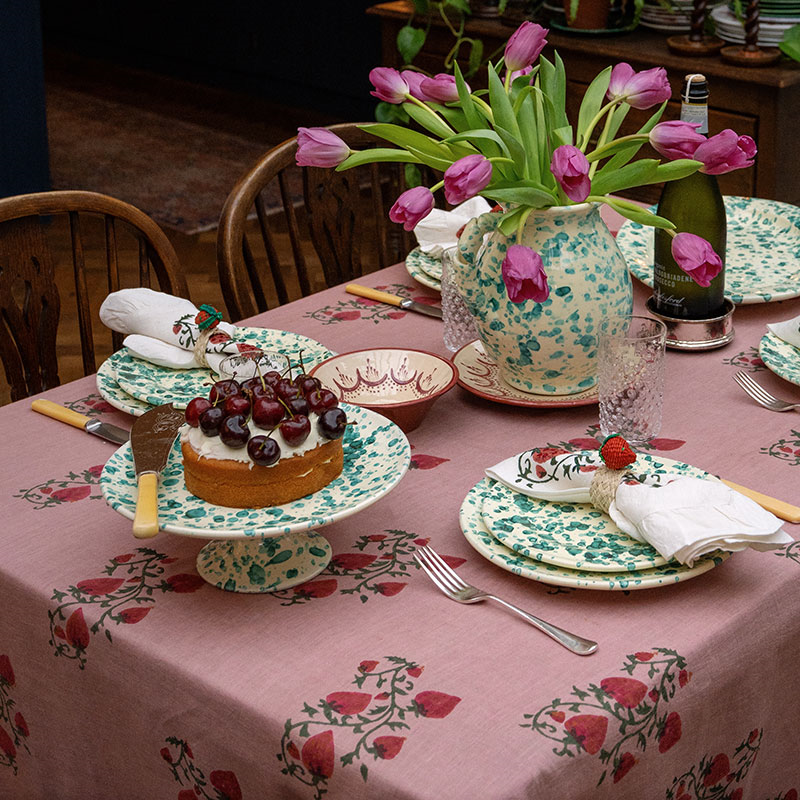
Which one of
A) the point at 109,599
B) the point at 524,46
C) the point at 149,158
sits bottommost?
the point at 149,158

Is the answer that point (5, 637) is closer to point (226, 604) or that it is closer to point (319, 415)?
point (226, 604)

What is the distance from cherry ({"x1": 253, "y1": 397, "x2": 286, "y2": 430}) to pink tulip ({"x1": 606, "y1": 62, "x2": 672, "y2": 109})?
558 millimetres

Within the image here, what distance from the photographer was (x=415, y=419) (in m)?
1.24

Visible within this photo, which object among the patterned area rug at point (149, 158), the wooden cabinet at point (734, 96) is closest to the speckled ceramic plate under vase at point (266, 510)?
the wooden cabinet at point (734, 96)

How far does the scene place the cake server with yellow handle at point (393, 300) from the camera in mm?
1567

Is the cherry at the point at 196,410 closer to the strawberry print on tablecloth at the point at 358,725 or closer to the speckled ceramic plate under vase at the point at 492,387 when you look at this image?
the strawberry print on tablecloth at the point at 358,725

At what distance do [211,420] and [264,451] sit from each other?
60mm

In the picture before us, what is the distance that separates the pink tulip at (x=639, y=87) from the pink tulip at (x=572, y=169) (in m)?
0.19

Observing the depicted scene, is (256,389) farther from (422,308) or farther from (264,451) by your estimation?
(422,308)

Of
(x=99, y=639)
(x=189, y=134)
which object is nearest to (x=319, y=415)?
(x=99, y=639)

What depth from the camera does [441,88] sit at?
126 centimetres

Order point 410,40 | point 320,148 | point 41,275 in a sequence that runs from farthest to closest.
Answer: point 410,40
point 41,275
point 320,148

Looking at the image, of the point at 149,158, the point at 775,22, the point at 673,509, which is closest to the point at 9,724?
the point at 673,509

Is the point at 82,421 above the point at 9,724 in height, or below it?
above
